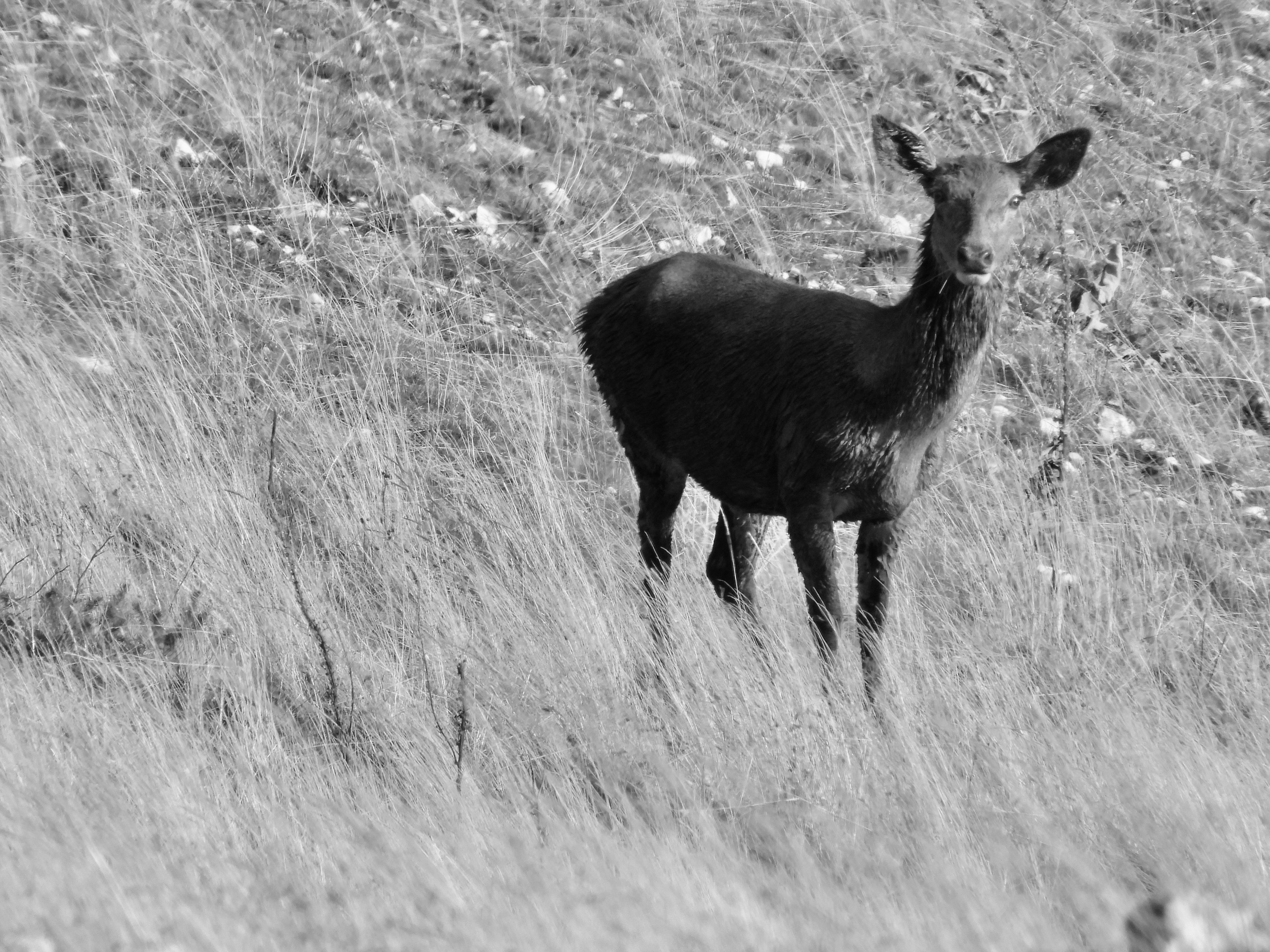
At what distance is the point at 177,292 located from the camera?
7910 millimetres

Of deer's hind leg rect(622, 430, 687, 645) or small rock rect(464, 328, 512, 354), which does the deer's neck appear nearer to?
deer's hind leg rect(622, 430, 687, 645)

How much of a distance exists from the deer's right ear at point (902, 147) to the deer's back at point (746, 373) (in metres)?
0.52

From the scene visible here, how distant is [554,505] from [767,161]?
13.4 ft

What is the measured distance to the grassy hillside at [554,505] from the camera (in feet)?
12.8

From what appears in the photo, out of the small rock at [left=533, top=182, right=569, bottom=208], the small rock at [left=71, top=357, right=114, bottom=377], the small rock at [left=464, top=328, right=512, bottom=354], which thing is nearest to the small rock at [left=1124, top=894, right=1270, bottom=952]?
the small rock at [left=464, top=328, right=512, bottom=354]

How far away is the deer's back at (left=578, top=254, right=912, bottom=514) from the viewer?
203 inches

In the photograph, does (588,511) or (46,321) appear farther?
(46,321)

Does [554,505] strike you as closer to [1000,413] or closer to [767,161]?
[1000,413]

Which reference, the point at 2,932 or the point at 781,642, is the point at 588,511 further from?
the point at 2,932

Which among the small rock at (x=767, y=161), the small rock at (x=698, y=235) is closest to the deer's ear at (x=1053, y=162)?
the small rock at (x=698, y=235)

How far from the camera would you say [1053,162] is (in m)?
5.16

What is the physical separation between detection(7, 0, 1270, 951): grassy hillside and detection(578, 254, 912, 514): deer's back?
0.63 m

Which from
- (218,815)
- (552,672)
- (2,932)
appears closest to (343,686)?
(552,672)

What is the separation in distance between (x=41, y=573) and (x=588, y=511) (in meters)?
2.37
